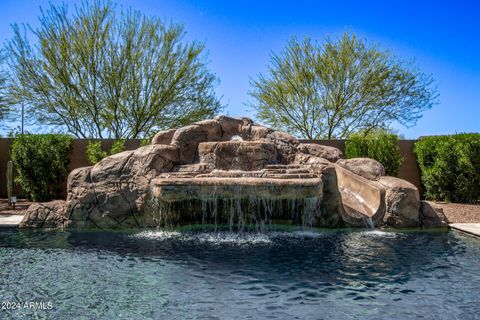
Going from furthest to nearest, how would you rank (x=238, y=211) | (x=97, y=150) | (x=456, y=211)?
(x=97, y=150)
(x=456, y=211)
(x=238, y=211)

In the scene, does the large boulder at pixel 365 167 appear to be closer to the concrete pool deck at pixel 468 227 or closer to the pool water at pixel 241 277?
the concrete pool deck at pixel 468 227

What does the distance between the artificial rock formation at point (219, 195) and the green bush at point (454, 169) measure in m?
4.61

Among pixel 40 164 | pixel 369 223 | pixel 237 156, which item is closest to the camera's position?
pixel 369 223

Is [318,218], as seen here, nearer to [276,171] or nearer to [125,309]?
[276,171]

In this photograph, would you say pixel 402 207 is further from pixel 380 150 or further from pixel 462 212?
pixel 380 150

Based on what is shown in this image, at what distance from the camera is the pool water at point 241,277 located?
12.4ft

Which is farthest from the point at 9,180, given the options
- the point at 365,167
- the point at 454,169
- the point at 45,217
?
the point at 454,169

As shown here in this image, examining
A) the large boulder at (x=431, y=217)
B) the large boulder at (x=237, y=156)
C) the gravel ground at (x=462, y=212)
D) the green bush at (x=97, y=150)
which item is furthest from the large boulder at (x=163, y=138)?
the gravel ground at (x=462, y=212)

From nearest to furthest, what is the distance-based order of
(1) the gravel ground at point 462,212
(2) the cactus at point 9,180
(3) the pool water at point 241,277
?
(3) the pool water at point 241,277 → (1) the gravel ground at point 462,212 → (2) the cactus at point 9,180

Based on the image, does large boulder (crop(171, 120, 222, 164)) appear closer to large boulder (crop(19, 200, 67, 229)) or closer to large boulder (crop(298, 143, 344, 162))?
large boulder (crop(298, 143, 344, 162))

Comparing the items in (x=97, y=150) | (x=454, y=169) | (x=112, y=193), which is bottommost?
(x=112, y=193)

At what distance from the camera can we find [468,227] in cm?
821

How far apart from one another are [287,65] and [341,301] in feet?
59.9

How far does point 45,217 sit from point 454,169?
11.8 meters
